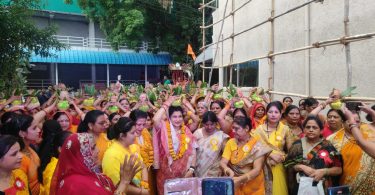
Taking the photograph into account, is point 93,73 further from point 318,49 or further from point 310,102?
point 310,102

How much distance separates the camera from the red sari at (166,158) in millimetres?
3832

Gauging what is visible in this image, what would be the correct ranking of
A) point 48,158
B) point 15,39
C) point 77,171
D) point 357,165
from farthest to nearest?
point 15,39 < point 357,165 < point 48,158 < point 77,171

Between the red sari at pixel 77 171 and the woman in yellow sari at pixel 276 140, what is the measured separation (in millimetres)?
1873

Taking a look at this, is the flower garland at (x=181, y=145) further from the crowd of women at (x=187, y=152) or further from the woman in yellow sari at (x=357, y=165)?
the woman in yellow sari at (x=357, y=165)

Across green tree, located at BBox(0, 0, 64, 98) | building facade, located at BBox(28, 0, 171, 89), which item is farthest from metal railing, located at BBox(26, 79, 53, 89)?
green tree, located at BBox(0, 0, 64, 98)

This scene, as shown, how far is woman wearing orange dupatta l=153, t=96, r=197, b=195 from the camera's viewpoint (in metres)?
3.83

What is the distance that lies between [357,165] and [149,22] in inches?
698

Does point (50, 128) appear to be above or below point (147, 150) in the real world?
above

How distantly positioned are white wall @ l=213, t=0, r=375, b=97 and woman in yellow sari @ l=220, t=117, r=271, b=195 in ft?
5.77

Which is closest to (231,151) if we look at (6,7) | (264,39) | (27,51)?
(264,39)

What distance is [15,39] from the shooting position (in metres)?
6.34

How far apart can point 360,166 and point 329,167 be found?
0.25 meters

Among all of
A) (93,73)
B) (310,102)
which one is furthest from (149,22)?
(310,102)

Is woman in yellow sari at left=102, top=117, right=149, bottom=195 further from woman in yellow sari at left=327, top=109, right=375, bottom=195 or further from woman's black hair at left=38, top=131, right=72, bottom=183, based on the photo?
woman in yellow sari at left=327, top=109, right=375, bottom=195
